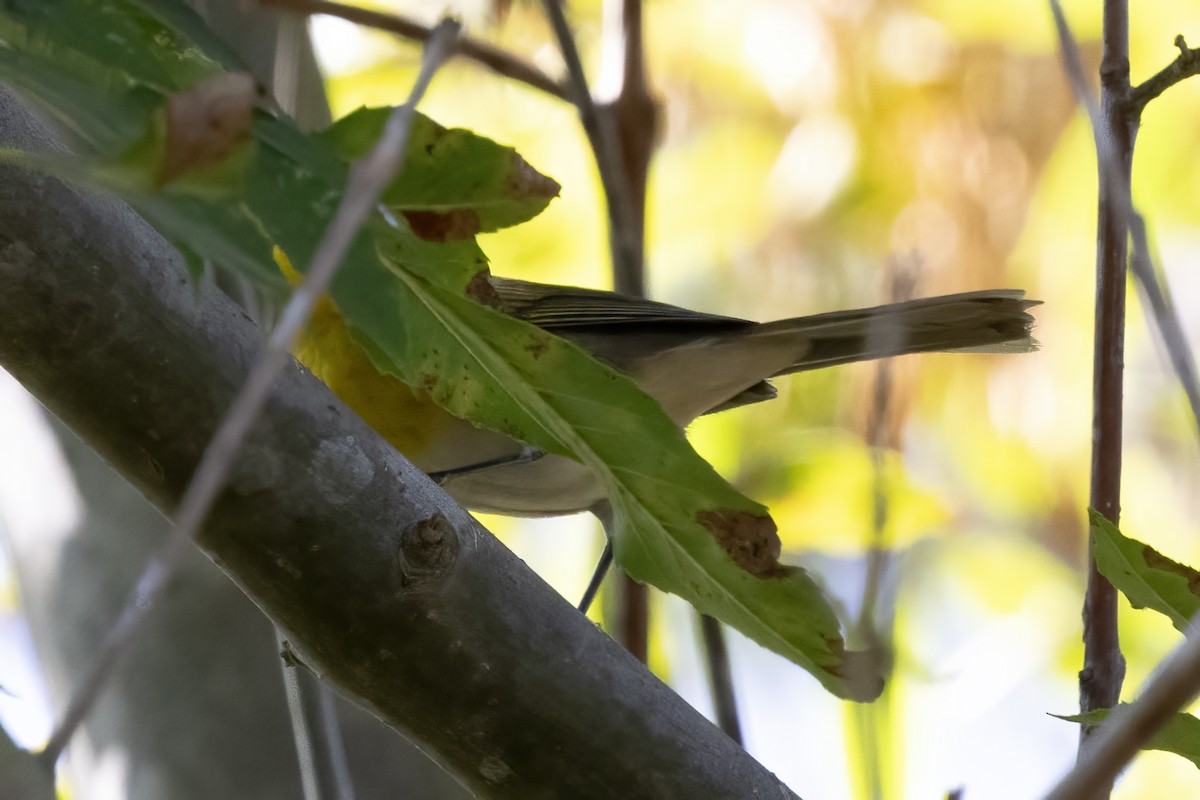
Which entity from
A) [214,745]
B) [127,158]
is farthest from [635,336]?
[127,158]

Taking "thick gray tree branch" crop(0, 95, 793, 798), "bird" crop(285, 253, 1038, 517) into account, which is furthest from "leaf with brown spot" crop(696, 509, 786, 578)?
"bird" crop(285, 253, 1038, 517)

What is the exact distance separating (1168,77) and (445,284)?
1233 millimetres

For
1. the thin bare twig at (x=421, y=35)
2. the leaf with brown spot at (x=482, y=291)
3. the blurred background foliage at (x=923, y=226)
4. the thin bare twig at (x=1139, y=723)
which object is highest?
the blurred background foliage at (x=923, y=226)

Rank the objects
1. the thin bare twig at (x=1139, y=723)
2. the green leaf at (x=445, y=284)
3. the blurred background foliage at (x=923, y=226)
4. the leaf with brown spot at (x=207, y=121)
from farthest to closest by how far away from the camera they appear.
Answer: the blurred background foliage at (x=923, y=226)
the green leaf at (x=445, y=284)
the leaf with brown spot at (x=207, y=121)
the thin bare twig at (x=1139, y=723)

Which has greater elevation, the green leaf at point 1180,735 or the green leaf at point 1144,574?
the green leaf at point 1144,574

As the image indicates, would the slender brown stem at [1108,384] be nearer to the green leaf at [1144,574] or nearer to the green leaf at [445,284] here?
the green leaf at [1144,574]

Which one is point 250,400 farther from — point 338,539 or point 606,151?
point 606,151

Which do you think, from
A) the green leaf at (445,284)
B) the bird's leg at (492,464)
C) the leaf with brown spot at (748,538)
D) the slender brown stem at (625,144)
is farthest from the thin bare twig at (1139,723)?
the bird's leg at (492,464)

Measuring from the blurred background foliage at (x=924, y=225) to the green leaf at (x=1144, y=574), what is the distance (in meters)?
3.14

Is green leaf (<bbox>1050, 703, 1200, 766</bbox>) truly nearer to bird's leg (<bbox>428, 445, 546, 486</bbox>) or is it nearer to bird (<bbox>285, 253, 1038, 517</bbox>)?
bird (<bbox>285, 253, 1038, 517</bbox>)

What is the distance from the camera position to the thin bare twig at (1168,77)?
2049 mm

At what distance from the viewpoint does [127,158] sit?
1.01 metres

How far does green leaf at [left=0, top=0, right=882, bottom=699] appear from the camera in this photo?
46.6 inches

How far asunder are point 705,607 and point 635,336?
197 centimetres
